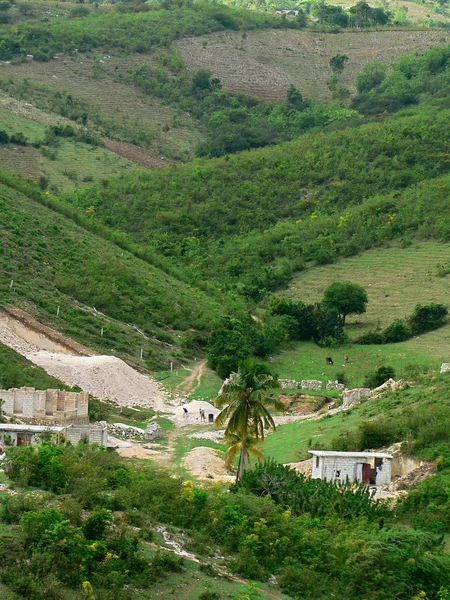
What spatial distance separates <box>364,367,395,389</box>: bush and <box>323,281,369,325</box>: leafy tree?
1523 cm

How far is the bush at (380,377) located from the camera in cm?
5422

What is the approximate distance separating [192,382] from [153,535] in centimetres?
2850

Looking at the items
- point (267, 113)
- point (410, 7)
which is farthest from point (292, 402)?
point (410, 7)

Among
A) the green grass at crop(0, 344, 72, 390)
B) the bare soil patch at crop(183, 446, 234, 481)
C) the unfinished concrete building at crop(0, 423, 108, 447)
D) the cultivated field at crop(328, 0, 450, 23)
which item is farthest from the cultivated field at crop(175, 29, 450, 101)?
the bare soil patch at crop(183, 446, 234, 481)

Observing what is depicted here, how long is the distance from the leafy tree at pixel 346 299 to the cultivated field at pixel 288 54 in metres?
67.5

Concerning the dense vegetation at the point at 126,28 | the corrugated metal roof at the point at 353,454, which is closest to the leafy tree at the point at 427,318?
the corrugated metal roof at the point at 353,454

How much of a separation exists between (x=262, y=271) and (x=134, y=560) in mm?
58289

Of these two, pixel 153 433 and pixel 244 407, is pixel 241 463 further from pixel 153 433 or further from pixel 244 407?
pixel 153 433

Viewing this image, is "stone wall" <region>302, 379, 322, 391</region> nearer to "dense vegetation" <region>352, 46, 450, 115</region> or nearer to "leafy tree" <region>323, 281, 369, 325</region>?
"leafy tree" <region>323, 281, 369, 325</region>

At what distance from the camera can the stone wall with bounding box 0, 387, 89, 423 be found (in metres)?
44.6

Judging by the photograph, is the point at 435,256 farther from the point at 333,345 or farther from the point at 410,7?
the point at 410,7

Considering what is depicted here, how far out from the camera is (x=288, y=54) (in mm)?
145000

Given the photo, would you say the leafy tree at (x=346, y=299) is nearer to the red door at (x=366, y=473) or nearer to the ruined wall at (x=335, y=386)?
the ruined wall at (x=335, y=386)

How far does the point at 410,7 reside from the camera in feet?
623
